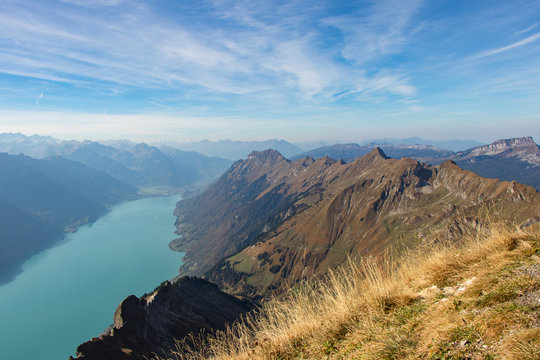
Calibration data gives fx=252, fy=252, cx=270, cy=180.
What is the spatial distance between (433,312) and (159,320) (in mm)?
58664

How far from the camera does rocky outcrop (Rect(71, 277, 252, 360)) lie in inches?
1204

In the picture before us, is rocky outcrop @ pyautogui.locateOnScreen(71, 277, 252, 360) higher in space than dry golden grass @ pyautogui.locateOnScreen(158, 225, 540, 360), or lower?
lower

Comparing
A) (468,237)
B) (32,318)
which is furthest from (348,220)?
(32,318)

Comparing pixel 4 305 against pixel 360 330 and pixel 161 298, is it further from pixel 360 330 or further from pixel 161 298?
pixel 360 330

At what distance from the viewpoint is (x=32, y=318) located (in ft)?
507

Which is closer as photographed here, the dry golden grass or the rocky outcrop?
the dry golden grass

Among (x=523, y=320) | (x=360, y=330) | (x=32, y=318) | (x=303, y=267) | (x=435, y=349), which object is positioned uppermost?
(x=523, y=320)

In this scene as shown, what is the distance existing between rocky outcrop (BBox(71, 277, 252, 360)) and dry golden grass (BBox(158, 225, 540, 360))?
1746 centimetres

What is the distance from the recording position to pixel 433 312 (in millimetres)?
4316

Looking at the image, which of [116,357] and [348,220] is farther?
[348,220]

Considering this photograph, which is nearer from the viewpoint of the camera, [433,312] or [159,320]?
[433,312]

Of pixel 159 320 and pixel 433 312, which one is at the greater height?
pixel 433 312

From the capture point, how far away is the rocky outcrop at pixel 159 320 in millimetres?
30594

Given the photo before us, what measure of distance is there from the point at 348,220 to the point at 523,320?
19727 cm
